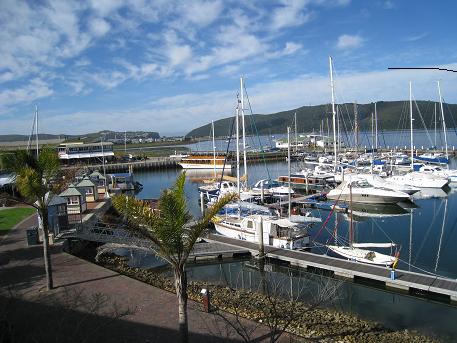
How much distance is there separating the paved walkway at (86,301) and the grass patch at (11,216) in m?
7.22

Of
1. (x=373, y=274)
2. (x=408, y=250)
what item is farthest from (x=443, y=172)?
(x=373, y=274)

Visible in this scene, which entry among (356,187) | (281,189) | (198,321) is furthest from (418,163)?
(198,321)

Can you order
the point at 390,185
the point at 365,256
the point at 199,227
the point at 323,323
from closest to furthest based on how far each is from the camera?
1. the point at 199,227
2. the point at 323,323
3. the point at 365,256
4. the point at 390,185

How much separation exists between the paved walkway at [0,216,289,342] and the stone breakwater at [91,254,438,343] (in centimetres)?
176

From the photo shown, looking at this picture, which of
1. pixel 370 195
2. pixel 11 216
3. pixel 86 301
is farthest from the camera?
pixel 370 195

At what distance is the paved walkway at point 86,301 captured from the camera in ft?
47.4

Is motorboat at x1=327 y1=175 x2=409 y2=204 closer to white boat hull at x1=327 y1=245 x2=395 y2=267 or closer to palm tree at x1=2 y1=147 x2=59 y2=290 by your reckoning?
white boat hull at x1=327 y1=245 x2=395 y2=267

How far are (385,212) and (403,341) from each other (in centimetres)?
3080

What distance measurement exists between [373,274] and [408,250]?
9.13 meters

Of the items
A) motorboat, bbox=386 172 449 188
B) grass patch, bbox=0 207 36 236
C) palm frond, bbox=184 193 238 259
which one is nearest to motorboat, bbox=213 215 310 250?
palm frond, bbox=184 193 238 259

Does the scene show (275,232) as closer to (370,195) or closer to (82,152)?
(370,195)

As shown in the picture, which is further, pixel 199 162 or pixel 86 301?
pixel 199 162

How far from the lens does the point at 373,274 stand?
2219cm

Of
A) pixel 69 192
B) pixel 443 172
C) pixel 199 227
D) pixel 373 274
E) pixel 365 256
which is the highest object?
pixel 199 227
